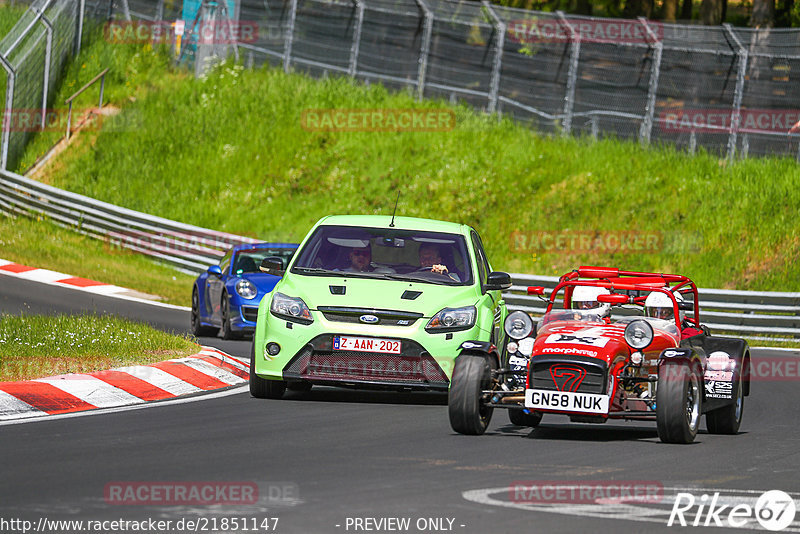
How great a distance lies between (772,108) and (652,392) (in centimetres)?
1968

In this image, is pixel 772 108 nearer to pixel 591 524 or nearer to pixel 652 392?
pixel 652 392

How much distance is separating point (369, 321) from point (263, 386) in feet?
3.83

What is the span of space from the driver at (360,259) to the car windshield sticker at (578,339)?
2.93 meters

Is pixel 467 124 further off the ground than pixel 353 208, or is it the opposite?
pixel 467 124

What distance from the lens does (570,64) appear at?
31203 mm

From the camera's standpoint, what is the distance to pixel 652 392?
404 inches

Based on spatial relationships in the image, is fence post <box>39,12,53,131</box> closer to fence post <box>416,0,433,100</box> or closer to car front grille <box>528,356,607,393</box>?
fence post <box>416,0,433,100</box>

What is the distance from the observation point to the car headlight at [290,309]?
11.9m

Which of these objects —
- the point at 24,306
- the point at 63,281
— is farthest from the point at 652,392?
the point at 63,281

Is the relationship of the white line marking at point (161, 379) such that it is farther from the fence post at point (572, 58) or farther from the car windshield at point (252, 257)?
the fence post at point (572, 58)

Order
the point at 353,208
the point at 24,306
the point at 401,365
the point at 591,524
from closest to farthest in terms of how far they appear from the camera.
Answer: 1. the point at 591,524
2. the point at 401,365
3. the point at 24,306
4. the point at 353,208

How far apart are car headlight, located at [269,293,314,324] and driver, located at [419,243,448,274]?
4.55 feet

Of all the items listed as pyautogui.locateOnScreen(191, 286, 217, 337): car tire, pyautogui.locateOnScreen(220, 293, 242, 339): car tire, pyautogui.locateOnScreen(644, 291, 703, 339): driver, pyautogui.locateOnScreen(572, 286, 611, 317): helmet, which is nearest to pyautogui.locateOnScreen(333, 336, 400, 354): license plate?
pyautogui.locateOnScreen(572, 286, 611, 317): helmet

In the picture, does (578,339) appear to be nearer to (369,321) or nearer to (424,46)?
(369,321)
